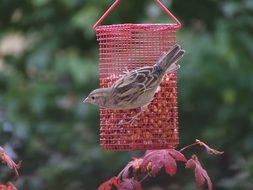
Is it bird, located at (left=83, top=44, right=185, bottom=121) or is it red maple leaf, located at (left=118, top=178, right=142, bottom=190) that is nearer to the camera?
red maple leaf, located at (left=118, top=178, right=142, bottom=190)

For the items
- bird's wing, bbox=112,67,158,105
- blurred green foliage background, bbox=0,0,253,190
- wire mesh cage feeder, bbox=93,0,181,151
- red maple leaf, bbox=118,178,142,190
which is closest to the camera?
red maple leaf, bbox=118,178,142,190

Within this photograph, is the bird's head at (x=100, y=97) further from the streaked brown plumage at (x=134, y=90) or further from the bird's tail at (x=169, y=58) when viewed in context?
the bird's tail at (x=169, y=58)

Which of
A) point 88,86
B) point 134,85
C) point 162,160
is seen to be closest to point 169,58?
point 134,85

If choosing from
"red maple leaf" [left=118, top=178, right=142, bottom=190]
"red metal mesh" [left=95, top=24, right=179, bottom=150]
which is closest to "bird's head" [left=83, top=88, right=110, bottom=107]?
"red metal mesh" [left=95, top=24, right=179, bottom=150]

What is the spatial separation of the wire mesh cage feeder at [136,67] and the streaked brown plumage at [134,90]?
17 cm

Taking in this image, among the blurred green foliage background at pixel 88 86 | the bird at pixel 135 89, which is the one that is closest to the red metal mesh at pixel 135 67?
the bird at pixel 135 89

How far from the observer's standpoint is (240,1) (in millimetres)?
7426

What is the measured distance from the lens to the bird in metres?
4.61

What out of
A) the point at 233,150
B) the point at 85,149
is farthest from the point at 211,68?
the point at 85,149

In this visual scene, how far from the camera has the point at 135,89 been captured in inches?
183

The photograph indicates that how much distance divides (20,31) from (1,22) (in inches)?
8.6

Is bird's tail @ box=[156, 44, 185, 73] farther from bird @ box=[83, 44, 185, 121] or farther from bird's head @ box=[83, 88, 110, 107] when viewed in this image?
bird's head @ box=[83, 88, 110, 107]

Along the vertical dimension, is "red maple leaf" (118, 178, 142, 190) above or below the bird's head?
below

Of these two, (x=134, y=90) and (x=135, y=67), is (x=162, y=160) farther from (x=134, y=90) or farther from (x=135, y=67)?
(x=135, y=67)
